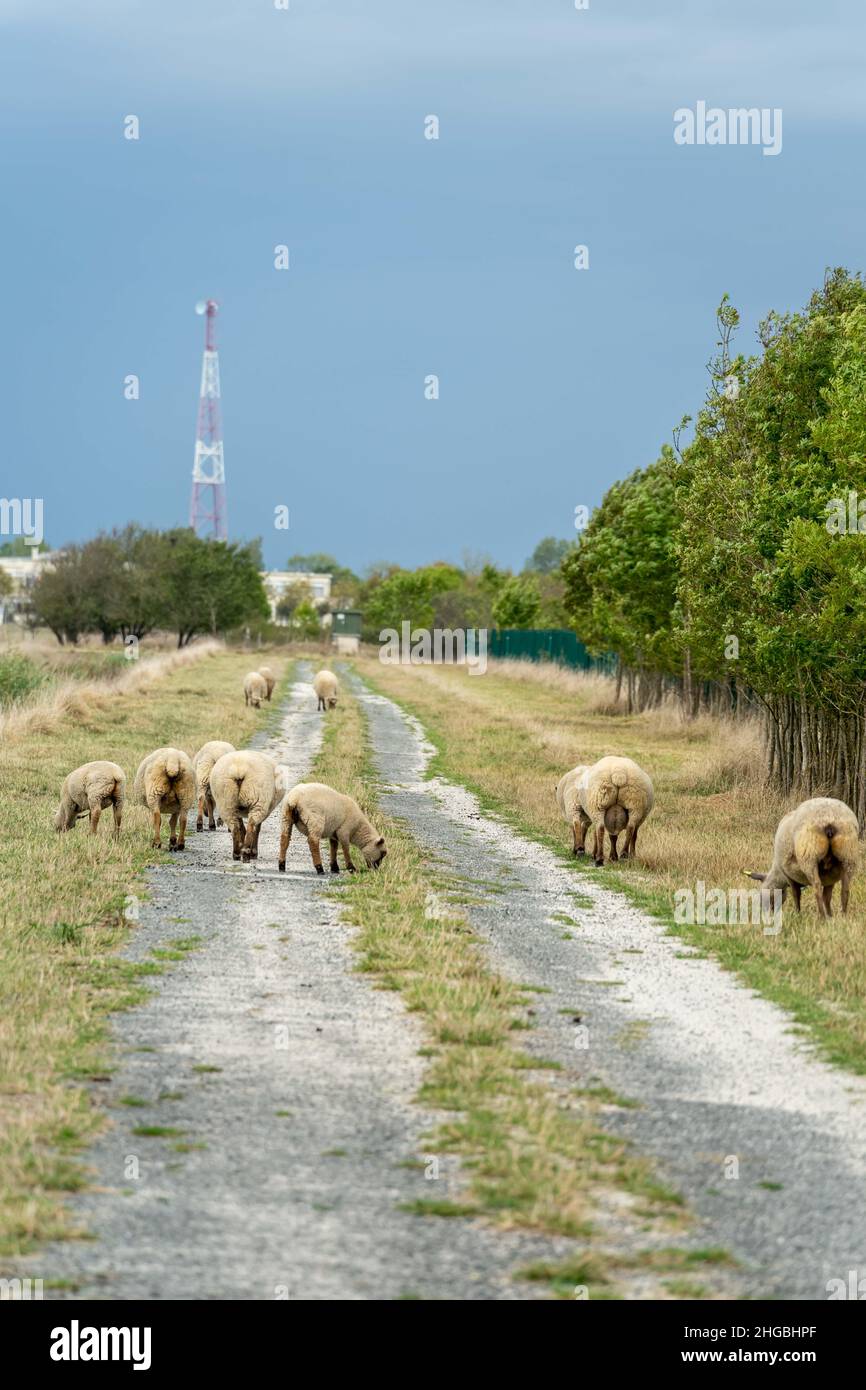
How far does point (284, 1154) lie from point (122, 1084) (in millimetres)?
1325

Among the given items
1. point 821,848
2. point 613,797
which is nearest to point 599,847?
point 613,797

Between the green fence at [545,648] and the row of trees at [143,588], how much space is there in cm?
1799

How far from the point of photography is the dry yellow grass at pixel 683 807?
10.7 m

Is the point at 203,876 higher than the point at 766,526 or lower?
lower

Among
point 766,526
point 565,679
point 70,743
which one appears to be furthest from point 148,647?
point 766,526

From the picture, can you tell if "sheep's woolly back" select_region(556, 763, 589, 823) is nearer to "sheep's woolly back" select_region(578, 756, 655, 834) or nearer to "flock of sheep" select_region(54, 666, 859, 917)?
"flock of sheep" select_region(54, 666, 859, 917)

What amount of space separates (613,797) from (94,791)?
546 cm

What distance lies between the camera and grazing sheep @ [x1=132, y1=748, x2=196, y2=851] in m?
15.6

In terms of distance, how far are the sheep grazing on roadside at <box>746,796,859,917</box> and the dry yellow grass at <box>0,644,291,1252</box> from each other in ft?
17.1

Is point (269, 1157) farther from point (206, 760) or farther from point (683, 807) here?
point (683, 807)

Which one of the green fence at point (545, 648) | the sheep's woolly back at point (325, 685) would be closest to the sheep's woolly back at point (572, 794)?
the sheep's woolly back at point (325, 685)
